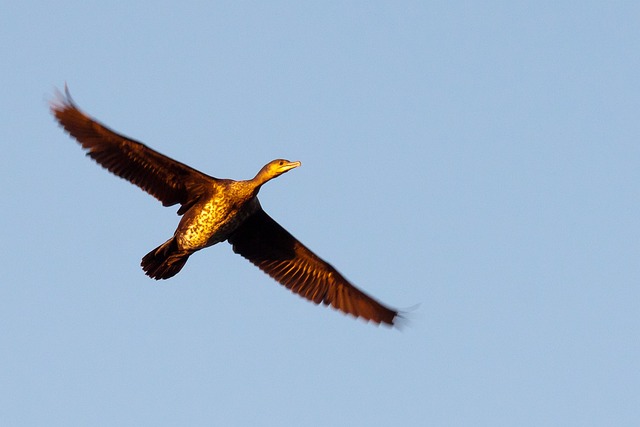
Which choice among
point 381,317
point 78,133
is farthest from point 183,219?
point 381,317

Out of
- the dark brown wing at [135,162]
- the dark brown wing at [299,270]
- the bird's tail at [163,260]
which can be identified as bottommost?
the bird's tail at [163,260]

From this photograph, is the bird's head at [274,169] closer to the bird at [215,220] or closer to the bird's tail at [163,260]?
the bird at [215,220]

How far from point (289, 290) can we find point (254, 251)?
70 centimetres

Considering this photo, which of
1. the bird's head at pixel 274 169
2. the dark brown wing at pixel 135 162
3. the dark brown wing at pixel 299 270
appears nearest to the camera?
the dark brown wing at pixel 135 162

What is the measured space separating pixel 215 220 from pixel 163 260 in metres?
0.85

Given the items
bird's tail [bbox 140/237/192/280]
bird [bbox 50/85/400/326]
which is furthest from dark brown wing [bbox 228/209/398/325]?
bird's tail [bbox 140/237/192/280]

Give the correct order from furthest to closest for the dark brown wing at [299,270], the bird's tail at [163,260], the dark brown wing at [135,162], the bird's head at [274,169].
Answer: the dark brown wing at [299,270] → the bird's tail at [163,260] → the bird's head at [274,169] → the dark brown wing at [135,162]

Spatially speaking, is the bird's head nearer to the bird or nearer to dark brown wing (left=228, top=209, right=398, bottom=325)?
the bird

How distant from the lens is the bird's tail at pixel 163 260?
18.4m

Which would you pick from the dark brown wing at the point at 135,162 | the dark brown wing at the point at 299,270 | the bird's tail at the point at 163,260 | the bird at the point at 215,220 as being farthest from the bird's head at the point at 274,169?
the bird's tail at the point at 163,260

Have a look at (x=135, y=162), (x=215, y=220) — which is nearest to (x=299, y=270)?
(x=215, y=220)

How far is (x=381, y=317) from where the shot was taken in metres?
19.5

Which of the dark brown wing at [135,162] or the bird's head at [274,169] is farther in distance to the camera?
the bird's head at [274,169]

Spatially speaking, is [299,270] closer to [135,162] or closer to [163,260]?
[163,260]
